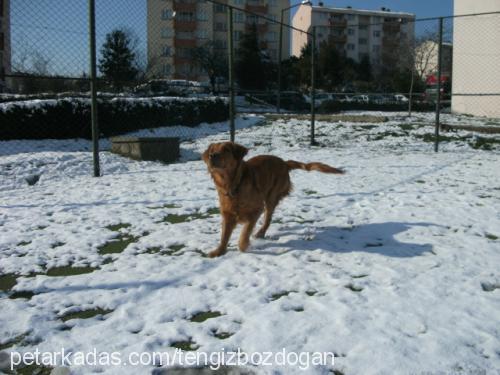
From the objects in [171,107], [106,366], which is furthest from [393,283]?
[171,107]

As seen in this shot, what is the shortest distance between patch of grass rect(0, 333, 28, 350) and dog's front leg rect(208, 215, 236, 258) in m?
1.41

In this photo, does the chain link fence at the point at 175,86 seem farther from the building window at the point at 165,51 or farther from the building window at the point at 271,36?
the building window at the point at 271,36

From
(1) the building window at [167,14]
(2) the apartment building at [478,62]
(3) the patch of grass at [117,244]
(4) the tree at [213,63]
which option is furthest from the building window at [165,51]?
(2) the apartment building at [478,62]

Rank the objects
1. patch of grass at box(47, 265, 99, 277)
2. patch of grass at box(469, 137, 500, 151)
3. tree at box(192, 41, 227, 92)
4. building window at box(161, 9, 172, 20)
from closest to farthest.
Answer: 1. patch of grass at box(47, 265, 99, 277)
2. patch of grass at box(469, 137, 500, 151)
3. building window at box(161, 9, 172, 20)
4. tree at box(192, 41, 227, 92)

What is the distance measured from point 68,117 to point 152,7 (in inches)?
164

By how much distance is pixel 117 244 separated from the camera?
12.0ft

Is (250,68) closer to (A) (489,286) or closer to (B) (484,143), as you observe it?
(B) (484,143)

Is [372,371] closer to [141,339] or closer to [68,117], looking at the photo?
[141,339]

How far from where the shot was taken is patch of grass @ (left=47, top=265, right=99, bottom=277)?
302 centimetres

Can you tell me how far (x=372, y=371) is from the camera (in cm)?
186

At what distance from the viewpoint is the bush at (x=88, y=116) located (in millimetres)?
10508

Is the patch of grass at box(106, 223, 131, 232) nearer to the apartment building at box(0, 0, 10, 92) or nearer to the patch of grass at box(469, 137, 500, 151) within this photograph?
the apartment building at box(0, 0, 10, 92)

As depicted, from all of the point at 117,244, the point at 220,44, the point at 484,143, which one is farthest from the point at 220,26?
the point at 117,244

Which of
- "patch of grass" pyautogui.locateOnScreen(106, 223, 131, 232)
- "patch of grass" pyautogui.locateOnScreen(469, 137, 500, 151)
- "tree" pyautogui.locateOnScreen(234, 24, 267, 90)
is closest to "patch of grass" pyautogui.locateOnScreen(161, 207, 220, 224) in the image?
"patch of grass" pyautogui.locateOnScreen(106, 223, 131, 232)
